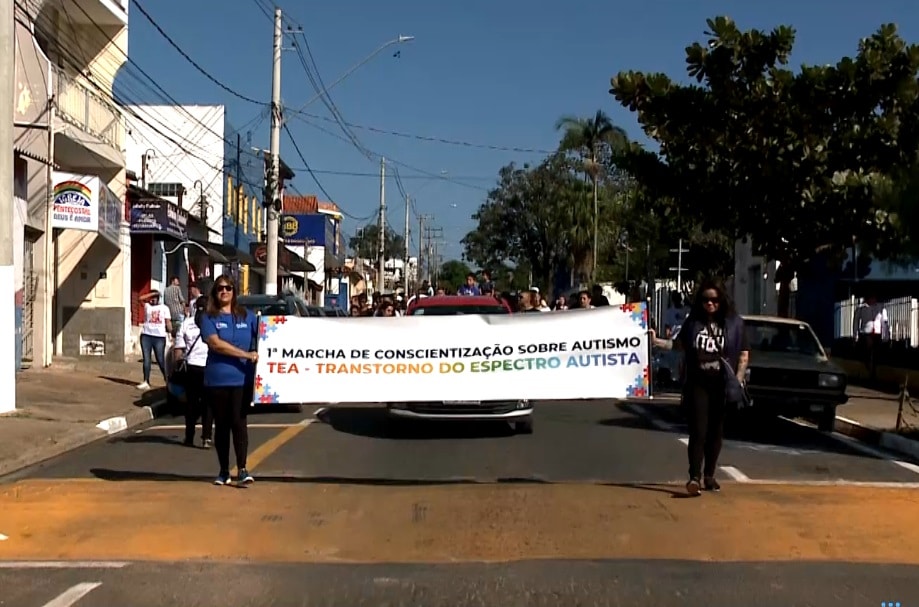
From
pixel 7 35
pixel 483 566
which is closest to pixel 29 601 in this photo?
pixel 483 566

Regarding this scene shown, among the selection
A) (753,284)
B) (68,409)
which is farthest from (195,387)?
(753,284)

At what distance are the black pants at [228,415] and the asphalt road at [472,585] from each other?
251cm

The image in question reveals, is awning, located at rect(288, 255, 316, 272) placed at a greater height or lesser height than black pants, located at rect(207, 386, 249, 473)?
greater

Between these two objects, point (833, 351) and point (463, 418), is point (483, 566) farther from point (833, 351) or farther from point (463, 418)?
point (833, 351)

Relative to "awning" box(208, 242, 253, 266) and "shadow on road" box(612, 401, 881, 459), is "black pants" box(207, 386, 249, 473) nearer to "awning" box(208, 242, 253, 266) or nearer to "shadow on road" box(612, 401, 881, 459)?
"shadow on road" box(612, 401, 881, 459)

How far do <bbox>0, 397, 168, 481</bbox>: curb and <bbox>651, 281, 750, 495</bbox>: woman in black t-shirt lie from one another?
21.0 ft

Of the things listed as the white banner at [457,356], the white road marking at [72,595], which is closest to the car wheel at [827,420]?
the white banner at [457,356]

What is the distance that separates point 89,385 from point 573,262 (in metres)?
41.4

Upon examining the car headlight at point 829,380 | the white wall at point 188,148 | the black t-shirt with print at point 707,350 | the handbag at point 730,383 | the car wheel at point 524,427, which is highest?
the white wall at point 188,148

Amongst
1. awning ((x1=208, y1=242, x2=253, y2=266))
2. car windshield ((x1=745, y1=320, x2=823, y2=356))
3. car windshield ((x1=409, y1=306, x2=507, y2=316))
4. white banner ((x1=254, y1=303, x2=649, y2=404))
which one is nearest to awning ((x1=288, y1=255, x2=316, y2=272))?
awning ((x1=208, y1=242, x2=253, y2=266))

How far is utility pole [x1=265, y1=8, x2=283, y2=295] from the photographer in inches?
1070

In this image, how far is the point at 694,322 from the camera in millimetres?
9227

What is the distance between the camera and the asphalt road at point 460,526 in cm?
654

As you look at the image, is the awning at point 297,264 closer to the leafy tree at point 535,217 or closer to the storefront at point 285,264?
the storefront at point 285,264
